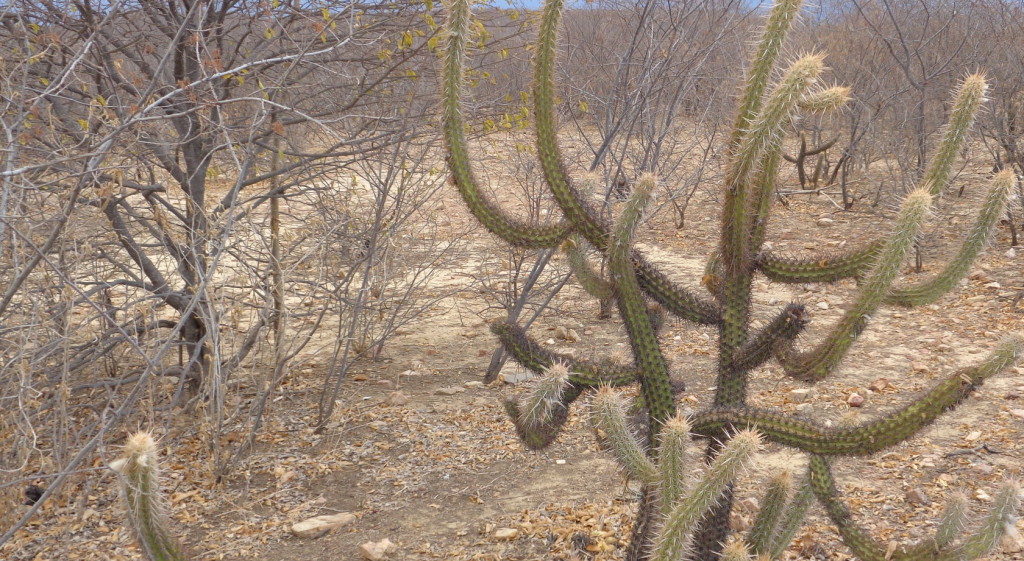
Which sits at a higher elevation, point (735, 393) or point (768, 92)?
point (768, 92)

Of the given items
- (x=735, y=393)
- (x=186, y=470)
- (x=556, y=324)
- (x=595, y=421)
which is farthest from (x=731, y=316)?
(x=556, y=324)

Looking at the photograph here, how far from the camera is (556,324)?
6.52m

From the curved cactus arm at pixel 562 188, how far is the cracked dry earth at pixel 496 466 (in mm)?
536

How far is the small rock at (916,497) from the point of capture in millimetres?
3586

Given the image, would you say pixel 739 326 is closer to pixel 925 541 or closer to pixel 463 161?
pixel 925 541

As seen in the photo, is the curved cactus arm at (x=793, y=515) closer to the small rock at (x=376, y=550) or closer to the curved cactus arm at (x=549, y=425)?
the curved cactus arm at (x=549, y=425)

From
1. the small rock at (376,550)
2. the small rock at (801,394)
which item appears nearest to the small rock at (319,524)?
the small rock at (376,550)

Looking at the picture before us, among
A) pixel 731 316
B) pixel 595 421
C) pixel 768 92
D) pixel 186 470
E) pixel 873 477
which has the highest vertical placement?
pixel 768 92

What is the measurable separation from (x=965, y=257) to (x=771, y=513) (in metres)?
1.03

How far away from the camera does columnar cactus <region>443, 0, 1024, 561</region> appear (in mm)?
2215

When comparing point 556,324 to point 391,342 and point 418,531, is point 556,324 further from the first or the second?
point 418,531

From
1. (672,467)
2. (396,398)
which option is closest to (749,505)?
(672,467)

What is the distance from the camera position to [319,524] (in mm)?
3658

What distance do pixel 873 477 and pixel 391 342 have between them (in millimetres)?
3636
